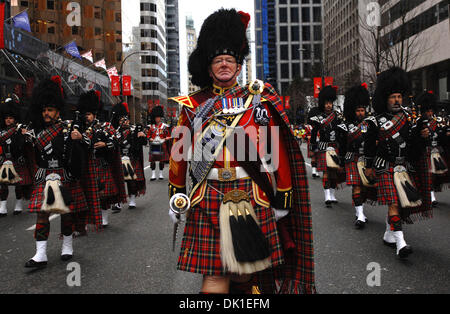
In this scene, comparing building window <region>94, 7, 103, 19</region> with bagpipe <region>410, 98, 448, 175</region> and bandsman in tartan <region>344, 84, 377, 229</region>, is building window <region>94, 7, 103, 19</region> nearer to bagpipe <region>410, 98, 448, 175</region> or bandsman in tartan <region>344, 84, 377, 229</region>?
bagpipe <region>410, 98, 448, 175</region>

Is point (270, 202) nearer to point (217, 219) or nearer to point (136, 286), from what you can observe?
point (217, 219)

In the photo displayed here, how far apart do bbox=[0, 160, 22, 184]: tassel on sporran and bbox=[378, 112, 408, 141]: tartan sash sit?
6.99 m

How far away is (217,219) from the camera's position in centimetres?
297

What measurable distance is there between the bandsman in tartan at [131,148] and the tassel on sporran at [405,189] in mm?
5594

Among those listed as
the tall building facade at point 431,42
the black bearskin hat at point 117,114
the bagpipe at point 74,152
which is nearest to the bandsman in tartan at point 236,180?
the bagpipe at point 74,152

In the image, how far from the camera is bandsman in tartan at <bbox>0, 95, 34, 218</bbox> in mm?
8766

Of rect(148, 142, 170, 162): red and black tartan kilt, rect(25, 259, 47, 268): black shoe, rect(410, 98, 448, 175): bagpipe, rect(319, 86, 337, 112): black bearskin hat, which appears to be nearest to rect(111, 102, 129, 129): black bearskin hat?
rect(319, 86, 337, 112): black bearskin hat

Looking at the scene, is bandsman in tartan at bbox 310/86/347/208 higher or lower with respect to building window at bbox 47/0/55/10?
lower

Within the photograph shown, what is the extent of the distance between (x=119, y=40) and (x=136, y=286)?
192 feet

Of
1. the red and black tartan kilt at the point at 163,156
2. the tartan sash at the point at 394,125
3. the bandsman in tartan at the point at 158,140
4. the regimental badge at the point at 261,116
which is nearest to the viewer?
the regimental badge at the point at 261,116

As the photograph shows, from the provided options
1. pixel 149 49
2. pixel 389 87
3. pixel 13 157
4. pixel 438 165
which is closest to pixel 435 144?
pixel 438 165

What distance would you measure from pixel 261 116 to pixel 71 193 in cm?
345

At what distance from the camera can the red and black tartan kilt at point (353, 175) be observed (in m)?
7.10

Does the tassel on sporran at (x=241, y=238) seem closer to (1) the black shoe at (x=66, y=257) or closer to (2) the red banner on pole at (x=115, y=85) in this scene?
(1) the black shoe at (x=66, y=257)
